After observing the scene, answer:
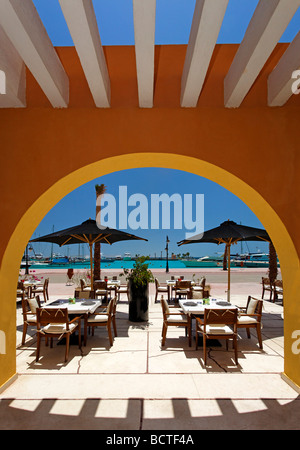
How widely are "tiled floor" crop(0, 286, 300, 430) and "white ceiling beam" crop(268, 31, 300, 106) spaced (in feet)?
12.5

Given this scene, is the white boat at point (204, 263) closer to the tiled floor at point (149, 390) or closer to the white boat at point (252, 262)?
the white boat at point (252, 262)

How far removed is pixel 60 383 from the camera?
379 centimetres

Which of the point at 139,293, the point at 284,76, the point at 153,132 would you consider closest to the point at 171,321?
the point at 139,293

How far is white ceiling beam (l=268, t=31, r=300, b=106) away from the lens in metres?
2.85

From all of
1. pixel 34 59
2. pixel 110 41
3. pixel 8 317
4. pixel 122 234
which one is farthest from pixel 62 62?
pixel 122 234

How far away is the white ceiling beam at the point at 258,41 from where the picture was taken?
2.17 metres

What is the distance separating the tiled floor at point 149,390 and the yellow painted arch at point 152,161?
0.50m

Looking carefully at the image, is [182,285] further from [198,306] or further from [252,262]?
[252,262]

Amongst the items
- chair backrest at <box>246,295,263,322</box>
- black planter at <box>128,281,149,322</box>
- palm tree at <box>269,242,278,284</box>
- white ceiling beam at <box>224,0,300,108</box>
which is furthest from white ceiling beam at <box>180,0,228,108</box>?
palm tree at <box>269,242,278,284</box>

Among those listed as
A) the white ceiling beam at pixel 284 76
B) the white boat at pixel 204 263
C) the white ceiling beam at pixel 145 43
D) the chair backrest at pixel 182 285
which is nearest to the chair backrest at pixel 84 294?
the chair backrest at pixel 182 285

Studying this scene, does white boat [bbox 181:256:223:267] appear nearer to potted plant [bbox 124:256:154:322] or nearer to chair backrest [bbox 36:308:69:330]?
potted plant [bbox 124:256:154:322]

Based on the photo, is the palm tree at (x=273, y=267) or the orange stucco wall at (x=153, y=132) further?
the palm tree at (x=273, y=267)

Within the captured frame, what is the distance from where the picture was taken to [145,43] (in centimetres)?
254

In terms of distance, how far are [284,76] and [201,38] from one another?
1290 millimetres
